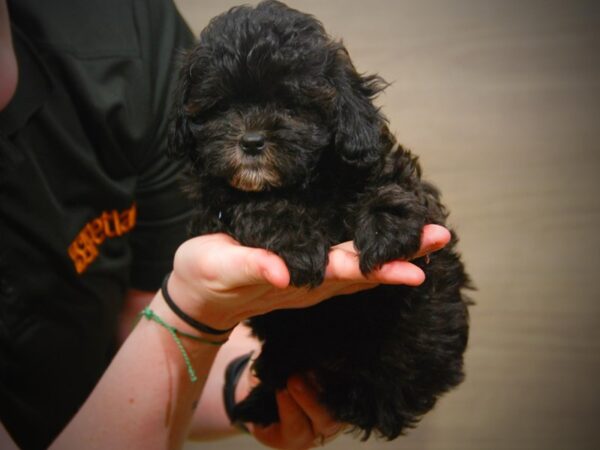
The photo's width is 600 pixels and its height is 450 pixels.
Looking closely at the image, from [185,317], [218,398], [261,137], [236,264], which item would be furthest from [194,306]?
[218,398]

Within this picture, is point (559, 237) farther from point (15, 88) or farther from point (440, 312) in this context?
point (15, 88)

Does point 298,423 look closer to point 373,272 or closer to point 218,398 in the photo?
point 218,398

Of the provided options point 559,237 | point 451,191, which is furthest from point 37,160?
point 559,237

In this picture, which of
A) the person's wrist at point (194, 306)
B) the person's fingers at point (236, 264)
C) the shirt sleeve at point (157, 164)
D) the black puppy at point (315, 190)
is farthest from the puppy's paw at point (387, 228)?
the shirt sleeve at point (157, 164)

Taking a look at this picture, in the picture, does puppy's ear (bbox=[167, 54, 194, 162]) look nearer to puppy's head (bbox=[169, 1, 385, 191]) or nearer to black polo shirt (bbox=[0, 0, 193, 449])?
puppy's head (bbox=[169, 1, 385, 191])

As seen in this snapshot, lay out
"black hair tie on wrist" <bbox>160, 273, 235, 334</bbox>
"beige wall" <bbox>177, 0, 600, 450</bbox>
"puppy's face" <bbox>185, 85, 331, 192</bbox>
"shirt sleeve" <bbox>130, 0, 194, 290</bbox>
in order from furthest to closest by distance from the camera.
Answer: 1. "beige wall" <bbox>177, 0, 600, 450</bbox>
2. "shirt sleeve" <bbox>130, 0, 194, 290</bbox>
3. "black hair tie on wrist" <bbox>160, 273, 235, 334</bbox>
4. "puppy's face" <bbox>185, 85, 331, 192</bbox>

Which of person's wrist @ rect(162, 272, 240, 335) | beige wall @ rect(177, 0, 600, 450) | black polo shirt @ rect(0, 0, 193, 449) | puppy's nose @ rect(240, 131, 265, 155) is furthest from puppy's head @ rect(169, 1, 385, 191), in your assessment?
beige wall @ rect(177, 0, 600, 450)

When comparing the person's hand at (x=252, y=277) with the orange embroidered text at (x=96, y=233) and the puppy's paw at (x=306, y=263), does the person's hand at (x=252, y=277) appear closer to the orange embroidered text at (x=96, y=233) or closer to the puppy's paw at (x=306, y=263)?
the puppy's paw at (x=306, y=263)
